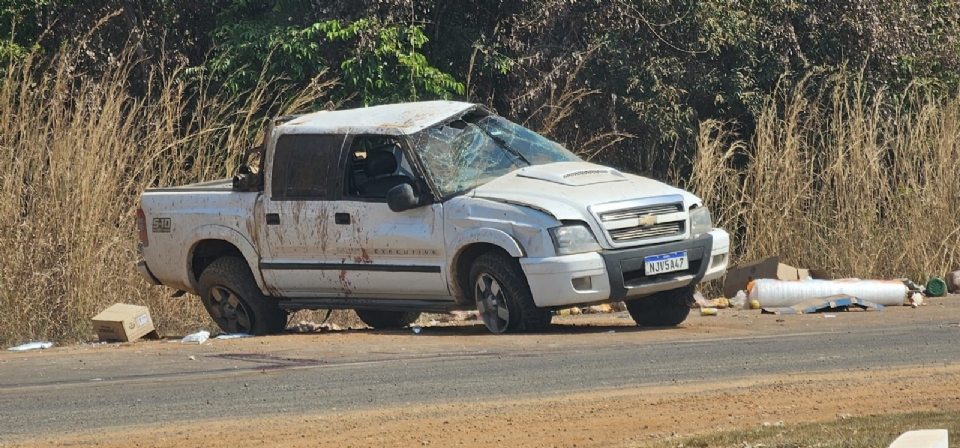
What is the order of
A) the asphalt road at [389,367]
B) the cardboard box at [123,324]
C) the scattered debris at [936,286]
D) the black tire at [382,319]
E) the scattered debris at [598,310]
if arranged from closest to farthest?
1. the asphalt road at [389,367]
2. the cardboard box at [123,324]
3. the black tire at [382,319]
4. the scattered debris at [598,310]
5. the scattered debris at [936,286]

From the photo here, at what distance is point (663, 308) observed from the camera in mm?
12430

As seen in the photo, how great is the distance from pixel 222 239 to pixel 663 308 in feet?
12.4

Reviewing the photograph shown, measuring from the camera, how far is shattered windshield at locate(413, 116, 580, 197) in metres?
12.0

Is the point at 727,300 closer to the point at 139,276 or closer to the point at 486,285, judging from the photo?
the point at 486,285

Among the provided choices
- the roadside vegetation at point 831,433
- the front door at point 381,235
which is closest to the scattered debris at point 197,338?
the front door at point 381,235

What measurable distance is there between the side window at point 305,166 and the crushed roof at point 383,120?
0.31 ft

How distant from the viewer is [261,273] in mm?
12891

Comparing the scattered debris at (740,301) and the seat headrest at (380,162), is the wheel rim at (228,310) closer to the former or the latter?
the seat headrest at (380,162)

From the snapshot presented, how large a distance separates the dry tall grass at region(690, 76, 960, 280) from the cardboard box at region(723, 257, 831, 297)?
0.91 metres

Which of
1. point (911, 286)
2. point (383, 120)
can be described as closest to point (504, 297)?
point (383, 120)

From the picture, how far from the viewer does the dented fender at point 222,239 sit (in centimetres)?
1291

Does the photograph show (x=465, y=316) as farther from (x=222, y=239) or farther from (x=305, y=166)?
(x=305, y=166)

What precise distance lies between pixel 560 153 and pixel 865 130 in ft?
19.1

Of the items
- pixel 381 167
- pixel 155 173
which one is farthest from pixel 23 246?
pixel 381 167
